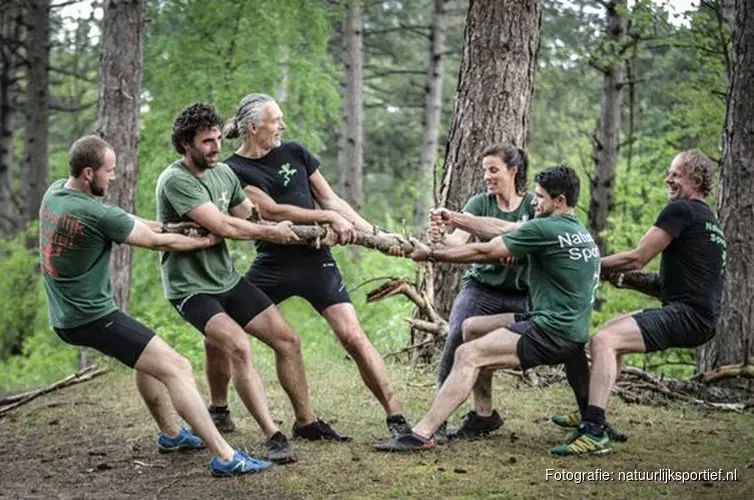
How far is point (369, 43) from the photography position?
30.1 m

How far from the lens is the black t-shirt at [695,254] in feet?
22.8

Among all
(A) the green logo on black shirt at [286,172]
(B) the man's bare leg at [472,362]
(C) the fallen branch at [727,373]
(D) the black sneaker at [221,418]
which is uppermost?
(A) the green logo on black shirt at [286,172]

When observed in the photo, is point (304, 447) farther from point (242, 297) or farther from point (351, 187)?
point (351, 187)

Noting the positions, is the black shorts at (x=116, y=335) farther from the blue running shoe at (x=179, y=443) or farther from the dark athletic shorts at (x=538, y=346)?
the dark athletic shorts at (x=538, y=346)

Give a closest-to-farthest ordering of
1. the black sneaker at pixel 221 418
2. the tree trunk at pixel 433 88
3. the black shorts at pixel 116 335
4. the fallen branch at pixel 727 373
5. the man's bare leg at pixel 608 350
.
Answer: the black shorts at pixel 116 335, the man's bare leg at pixel 608 350, the black sneaker at pixel 221 418, the fallen branch at pixel 727 373, the tree trunk at pixel 433 88

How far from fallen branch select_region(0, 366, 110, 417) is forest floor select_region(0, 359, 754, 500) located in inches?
3.8

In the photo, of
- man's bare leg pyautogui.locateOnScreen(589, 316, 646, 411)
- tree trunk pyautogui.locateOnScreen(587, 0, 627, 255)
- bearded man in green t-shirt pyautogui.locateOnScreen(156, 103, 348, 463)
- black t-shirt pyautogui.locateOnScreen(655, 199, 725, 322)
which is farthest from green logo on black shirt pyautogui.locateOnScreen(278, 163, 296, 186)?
tree trunk pyautogui.locateOnScreen(587, 0, 627, 255)

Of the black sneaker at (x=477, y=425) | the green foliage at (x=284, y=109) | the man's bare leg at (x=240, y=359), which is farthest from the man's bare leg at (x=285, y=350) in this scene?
the green foliage at (x=284, y=109)

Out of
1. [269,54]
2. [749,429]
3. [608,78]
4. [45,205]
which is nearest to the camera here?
[45,205]

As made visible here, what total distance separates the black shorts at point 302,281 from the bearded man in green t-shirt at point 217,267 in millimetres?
252

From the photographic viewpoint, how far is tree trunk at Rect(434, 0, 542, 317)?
31.3 feet

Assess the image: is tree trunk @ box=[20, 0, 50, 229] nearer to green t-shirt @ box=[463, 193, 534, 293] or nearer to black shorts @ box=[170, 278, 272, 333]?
black shorts @ box=[170, 278, 272, 333]

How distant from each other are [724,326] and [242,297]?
16.1ft

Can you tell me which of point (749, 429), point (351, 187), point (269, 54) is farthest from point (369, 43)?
point (749, 429)
